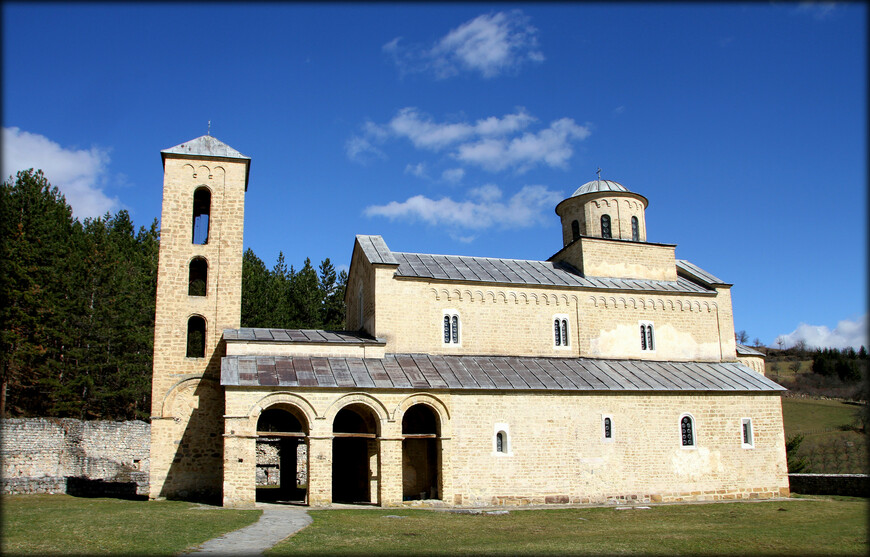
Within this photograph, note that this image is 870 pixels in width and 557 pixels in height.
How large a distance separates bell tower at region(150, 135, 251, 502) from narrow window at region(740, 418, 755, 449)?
1888 cm

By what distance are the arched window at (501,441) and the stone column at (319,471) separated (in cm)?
553

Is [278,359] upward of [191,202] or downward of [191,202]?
downward

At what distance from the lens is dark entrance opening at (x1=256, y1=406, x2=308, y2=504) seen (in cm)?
2327

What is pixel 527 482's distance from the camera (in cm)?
2112

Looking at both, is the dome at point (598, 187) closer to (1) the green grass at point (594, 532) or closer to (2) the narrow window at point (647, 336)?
(2) the narrow window at point (647, 336)

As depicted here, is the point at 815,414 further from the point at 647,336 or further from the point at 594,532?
the point at 594,532

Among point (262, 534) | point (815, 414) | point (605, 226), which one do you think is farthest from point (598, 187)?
point (815, 414)

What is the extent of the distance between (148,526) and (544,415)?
12641mm

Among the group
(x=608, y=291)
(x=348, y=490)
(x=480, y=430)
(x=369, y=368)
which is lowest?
(x=348, y=490)

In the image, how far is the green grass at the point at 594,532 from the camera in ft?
41.2

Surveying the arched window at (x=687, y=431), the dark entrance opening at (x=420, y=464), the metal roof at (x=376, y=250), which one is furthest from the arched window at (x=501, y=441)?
the metal roof at (x=376, y=250)

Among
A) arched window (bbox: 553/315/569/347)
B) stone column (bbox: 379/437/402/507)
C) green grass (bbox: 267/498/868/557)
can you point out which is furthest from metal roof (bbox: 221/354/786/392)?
green grass (bbox: 267/498/868/557)

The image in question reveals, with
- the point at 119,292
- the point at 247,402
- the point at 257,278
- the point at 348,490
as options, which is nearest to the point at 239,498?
the point at 247,402

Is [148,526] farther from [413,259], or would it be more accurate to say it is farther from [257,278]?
[257,278]
